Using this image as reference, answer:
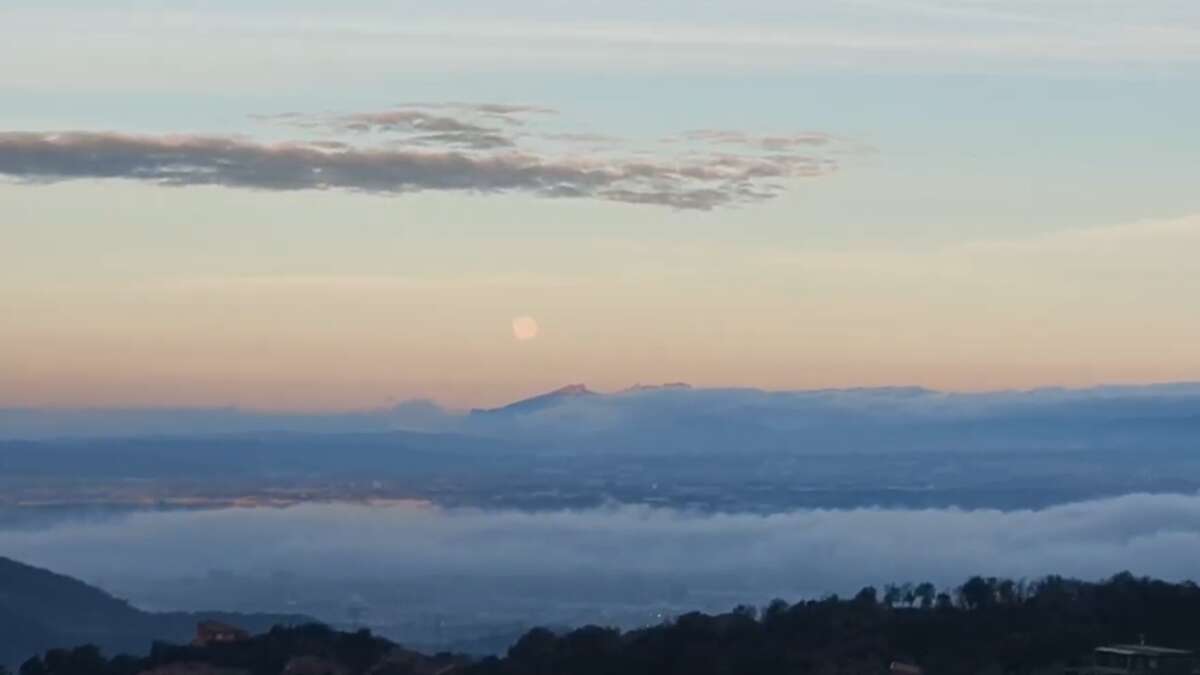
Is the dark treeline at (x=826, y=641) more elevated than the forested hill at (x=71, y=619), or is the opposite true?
the forested hill at (x=71, y=619)

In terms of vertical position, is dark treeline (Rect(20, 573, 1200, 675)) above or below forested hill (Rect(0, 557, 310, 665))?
below

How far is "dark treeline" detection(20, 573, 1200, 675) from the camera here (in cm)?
4944

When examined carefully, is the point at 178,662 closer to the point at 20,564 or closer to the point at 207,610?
the point at 207,610

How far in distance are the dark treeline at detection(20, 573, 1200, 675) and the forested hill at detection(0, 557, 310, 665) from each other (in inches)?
335

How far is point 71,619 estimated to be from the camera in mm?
69750

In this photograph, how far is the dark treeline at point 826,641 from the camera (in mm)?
49438

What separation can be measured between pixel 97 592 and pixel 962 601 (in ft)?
80.0

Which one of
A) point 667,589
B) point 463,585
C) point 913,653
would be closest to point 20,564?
point 463,585

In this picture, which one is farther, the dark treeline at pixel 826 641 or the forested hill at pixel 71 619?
the forested hill at pixel 71 619

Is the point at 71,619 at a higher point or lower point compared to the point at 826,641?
higher

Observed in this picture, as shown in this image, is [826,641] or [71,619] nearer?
[826,641]

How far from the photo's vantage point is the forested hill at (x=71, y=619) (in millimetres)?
66812

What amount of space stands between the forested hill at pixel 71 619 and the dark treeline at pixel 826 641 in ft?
27.9

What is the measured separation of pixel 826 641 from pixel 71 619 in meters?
24.8
